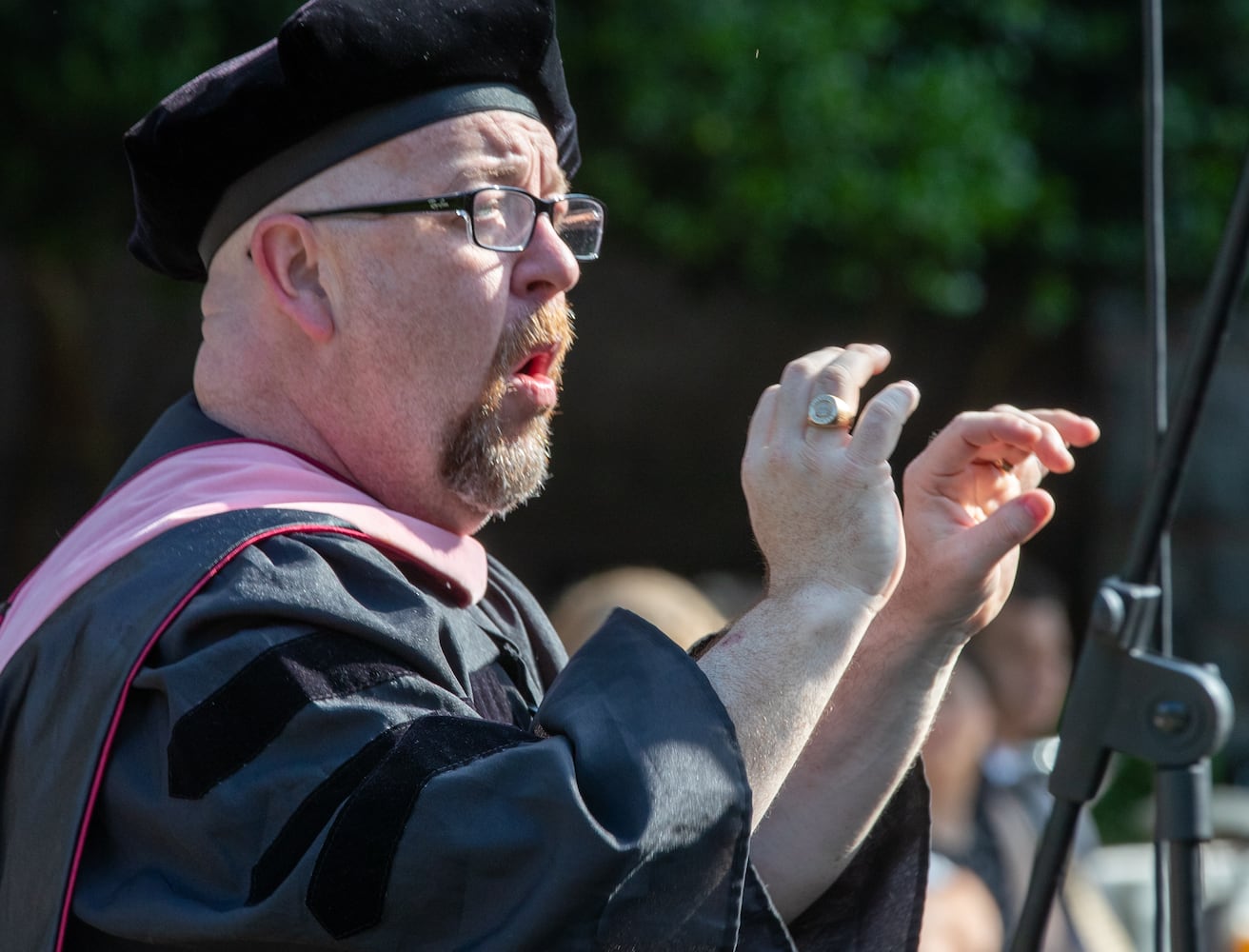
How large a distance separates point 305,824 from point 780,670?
465mm

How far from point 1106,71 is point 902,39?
1.44 m

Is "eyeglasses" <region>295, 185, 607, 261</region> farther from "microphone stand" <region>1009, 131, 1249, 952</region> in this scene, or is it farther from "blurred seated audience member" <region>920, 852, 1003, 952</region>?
"blurred seated audience member" <region>920, 852, 1003, 952</region>

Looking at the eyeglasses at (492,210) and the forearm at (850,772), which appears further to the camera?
the forearm at (850,772)

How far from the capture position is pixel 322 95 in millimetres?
1750

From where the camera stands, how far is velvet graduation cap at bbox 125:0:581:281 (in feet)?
5.66

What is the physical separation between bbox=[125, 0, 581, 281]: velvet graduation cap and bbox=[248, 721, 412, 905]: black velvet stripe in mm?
773

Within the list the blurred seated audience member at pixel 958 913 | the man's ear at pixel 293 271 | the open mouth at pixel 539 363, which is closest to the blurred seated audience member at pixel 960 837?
the blurred seated audience member at pixel 958 913

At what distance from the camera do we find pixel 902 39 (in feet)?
21.9

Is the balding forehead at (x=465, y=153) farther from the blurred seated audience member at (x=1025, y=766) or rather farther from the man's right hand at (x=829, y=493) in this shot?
the blurred seated audience member at (x=1025, y=766)

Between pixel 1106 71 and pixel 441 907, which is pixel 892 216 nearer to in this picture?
pixel 1106 71

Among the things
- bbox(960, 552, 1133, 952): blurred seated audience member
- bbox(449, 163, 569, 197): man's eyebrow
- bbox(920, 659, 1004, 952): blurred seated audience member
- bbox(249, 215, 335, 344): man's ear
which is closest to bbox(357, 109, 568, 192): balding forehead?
bbox(449, 163, 569, 197): man's eyebrow

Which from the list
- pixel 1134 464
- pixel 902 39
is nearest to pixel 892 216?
pixel 902 39

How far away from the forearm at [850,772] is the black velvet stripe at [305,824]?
72 cm

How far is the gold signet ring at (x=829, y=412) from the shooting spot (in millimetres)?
1566
